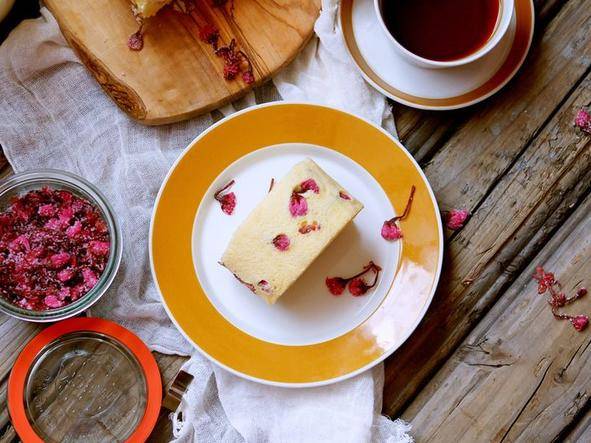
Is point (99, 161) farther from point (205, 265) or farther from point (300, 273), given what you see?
point (300, 273)

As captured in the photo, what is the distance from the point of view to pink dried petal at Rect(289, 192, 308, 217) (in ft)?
5.62

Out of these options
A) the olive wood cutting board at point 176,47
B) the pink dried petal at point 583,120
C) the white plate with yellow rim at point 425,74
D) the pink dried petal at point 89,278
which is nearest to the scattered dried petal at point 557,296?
the pink dried petal at point 583,120

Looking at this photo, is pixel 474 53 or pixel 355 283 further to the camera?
pixel 355 283

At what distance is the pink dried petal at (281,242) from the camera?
171 centimetres

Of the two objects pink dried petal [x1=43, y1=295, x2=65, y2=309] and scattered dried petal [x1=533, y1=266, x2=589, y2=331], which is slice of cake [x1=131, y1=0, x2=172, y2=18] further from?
scattered dried petal [x1=533, y1=266, x2=589, y2=331]

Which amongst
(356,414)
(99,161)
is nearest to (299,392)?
(356,414)

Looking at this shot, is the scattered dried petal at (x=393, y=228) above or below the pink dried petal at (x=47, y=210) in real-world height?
above

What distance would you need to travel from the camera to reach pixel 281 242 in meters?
1.71

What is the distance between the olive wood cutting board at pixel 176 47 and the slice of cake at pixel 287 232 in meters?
0.31

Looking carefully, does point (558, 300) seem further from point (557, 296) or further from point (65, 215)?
point (65, 215)

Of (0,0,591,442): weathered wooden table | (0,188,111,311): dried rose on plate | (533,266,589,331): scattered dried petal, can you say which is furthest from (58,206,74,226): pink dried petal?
(533,266,589,331): scattered dried petal

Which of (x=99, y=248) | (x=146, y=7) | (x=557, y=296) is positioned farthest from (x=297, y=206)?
(x=557, y=296)

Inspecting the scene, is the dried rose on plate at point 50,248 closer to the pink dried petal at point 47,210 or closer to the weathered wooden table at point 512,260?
the pink dried petal at point 47,210

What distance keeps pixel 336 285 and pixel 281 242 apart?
21 centimetres
